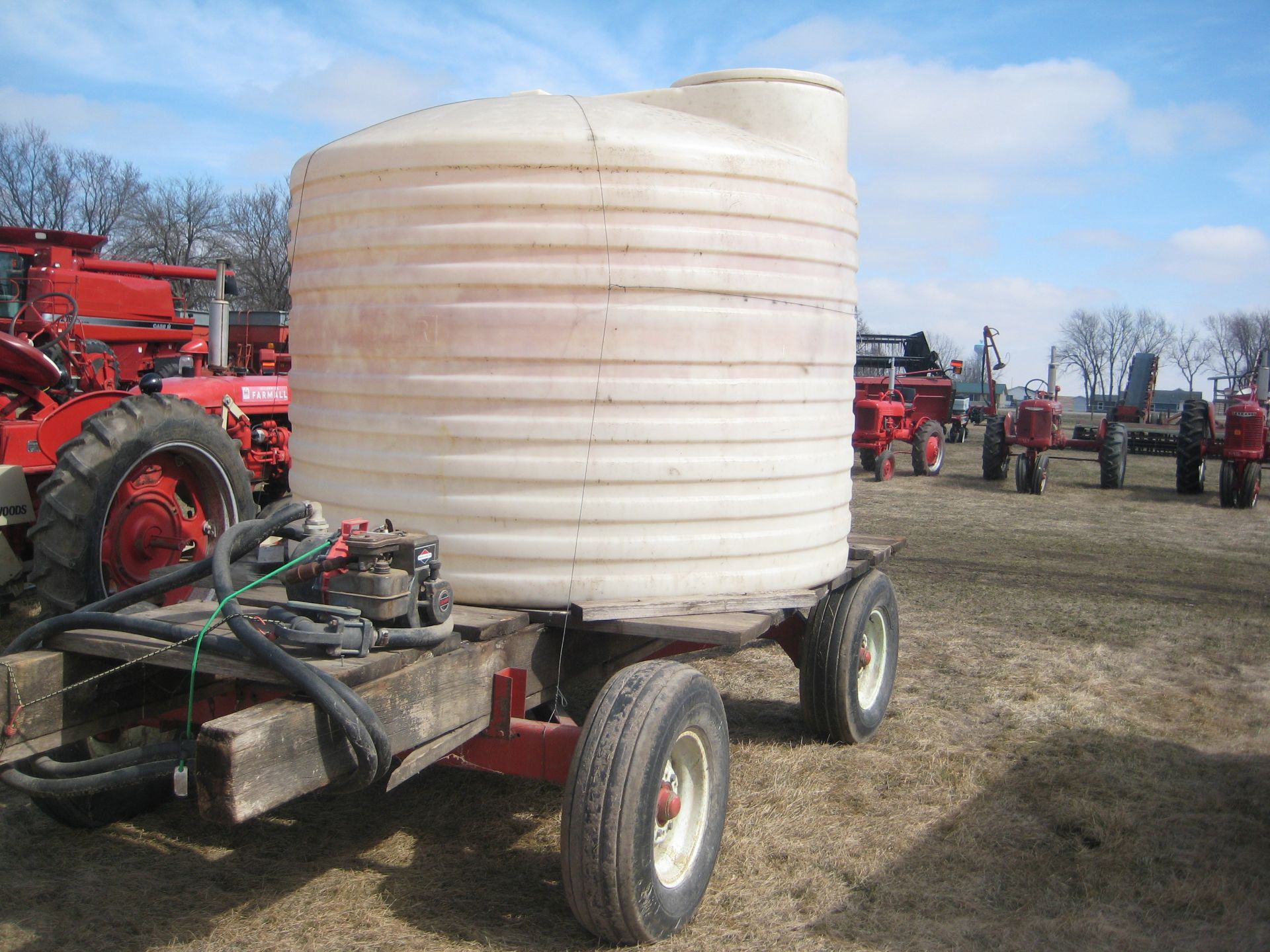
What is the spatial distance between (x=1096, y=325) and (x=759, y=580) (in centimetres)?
8514

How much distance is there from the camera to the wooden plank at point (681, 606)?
3363 millimetres

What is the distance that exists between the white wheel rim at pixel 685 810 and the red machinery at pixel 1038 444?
45.5 feet

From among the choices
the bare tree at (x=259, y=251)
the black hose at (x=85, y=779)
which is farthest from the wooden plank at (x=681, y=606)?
the bare tree at (x=259, y=251)

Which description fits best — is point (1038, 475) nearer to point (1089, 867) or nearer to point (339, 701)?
point (1089, 867)

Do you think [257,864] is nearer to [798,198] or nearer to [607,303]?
[607,303]

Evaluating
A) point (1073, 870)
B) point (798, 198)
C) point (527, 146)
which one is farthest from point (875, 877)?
point (527, 146)

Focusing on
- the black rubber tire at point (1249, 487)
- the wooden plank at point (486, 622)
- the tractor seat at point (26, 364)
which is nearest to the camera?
the wooden plank at point (486, 622)

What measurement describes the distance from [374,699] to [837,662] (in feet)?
8.12

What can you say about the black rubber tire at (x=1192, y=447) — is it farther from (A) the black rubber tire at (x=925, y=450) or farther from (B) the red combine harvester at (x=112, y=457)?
(B) the red combine harvester at (x=112, y=457)

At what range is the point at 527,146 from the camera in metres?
3.29

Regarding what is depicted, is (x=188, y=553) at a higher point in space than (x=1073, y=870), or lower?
higher

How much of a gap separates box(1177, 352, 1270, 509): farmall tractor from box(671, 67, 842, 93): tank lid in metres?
13.7

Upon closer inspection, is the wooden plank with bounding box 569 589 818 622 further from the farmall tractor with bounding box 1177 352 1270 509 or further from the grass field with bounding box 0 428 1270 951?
the farmall tractor with bounding box 1177 352 1270 509

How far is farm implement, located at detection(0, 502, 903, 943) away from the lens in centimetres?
256
